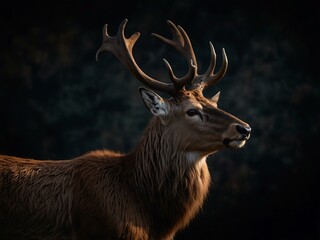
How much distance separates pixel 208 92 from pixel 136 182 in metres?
4.26

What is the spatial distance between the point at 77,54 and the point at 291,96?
3.66 metres

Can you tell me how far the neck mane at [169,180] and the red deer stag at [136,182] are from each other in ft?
0.03

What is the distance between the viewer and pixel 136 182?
657cm

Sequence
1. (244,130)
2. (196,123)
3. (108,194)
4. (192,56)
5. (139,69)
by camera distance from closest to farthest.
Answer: (244,130) < (108,194) < (196,123) < (139,69) < (192,56)

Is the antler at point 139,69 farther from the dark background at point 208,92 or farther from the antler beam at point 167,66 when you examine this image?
the dark background at point 208,92

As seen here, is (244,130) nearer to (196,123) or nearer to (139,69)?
(196,123)

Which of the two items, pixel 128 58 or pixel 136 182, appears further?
pixel 128 58

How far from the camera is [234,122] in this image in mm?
6312

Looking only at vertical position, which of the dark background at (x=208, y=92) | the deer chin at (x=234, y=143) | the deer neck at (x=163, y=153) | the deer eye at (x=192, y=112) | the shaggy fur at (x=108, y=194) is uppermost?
the deer chin at (x=234, y=143)

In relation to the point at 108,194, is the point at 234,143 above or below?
above

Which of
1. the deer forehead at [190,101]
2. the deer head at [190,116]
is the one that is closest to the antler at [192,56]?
the deer head at [190,116]

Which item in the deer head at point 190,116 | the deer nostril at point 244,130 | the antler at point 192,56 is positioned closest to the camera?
the deer nostril at point 244,130

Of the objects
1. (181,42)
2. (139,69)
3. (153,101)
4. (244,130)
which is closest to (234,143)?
(244,130)

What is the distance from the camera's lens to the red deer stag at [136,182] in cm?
630
